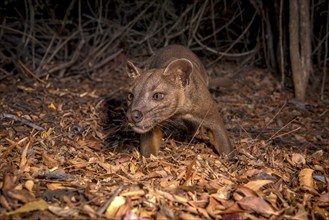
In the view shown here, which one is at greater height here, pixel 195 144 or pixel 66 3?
pixel 66 3

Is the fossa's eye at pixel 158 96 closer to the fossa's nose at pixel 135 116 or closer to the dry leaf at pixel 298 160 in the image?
the fossa's nose at pixel 135 116

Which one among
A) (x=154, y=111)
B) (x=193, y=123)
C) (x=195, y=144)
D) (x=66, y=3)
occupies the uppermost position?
(x=66, y=3)

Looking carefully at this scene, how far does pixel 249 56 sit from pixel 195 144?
442cm

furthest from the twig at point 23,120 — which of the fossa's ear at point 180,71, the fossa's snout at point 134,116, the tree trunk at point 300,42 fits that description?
the tree trunk at point 300,42

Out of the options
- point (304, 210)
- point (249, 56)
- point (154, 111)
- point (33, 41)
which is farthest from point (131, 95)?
point (249, 56)

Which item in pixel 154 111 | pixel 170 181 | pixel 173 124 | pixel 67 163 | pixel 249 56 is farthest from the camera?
pixel 249 56

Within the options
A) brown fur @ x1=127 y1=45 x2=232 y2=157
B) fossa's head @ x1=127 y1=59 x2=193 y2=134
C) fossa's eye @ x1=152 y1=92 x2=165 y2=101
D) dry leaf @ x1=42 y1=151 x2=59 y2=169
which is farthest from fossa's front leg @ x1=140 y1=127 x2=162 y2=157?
dry leaf @ x1=42 y1=151 x2=59 y2=169

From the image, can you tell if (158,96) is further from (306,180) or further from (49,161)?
(306,180)

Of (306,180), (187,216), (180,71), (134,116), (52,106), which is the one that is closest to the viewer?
(187,216)

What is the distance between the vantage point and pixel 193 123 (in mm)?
4465

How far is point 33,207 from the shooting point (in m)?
2.46

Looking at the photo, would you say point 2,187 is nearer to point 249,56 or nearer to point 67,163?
point 67,163

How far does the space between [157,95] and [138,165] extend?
0.74 m

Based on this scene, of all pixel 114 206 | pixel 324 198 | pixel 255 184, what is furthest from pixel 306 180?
pixel 114 206
